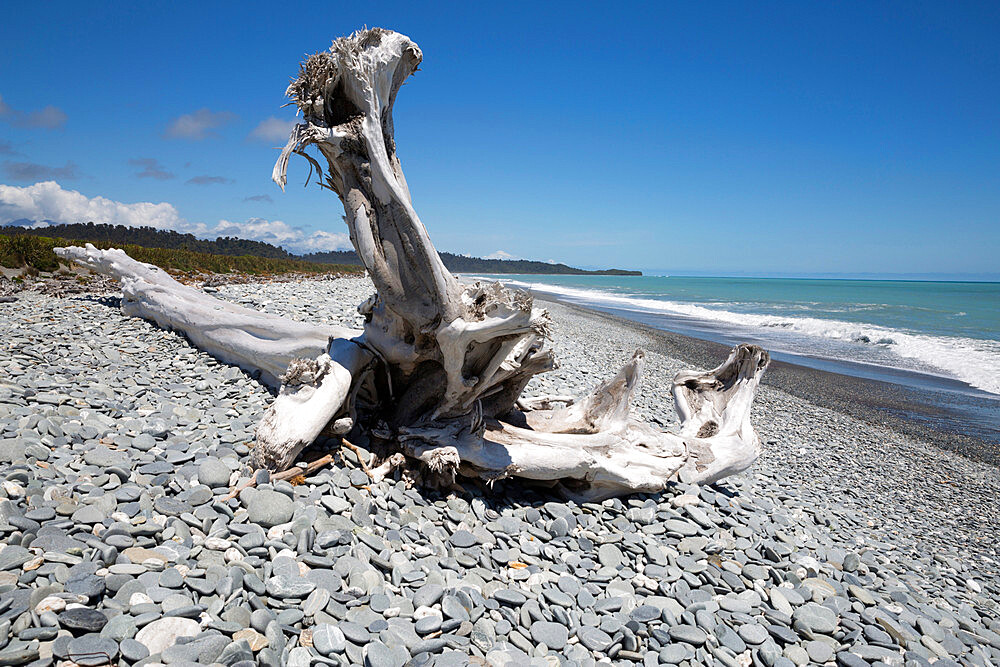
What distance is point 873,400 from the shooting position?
11625 millimetres

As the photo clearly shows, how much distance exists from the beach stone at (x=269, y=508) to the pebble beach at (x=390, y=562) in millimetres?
→ 13

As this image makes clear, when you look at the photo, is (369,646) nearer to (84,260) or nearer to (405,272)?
(405,272)

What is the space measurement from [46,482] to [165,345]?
4467 mm

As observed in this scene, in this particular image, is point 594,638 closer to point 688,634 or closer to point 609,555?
point 688,634

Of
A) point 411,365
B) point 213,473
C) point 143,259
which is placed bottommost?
point 213,473

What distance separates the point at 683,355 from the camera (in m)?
15.9

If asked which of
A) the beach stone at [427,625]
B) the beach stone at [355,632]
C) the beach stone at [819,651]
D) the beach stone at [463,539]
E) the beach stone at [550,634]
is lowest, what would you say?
the beach stone at [819,651]

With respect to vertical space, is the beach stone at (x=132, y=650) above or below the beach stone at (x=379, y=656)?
above

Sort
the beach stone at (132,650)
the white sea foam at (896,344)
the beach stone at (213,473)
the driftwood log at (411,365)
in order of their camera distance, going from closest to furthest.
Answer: the beach stone at (132,650) < the beach stone at (213,473) < the driftwood log at (411,365) < the white sea foam at (896,344)

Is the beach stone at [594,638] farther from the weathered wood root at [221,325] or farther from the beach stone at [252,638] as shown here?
the weathered wood root at [221,325]

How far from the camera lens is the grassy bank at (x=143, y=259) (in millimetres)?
14164

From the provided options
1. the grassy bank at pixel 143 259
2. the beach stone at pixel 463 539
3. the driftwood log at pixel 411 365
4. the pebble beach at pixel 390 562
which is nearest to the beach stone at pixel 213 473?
the pebble beach at pixel 390 562

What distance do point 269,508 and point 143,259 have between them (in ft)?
64.1

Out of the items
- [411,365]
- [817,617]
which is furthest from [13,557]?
[817,617]
